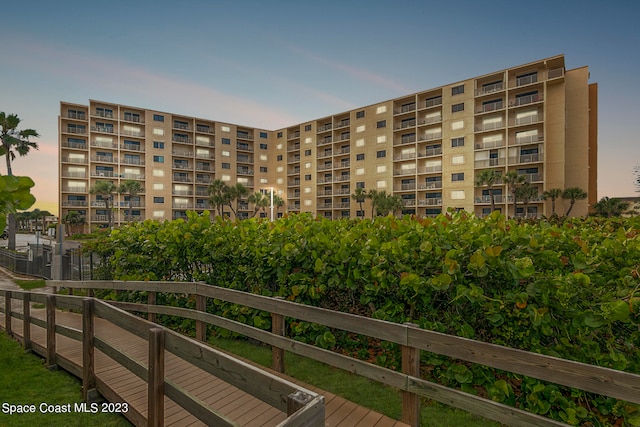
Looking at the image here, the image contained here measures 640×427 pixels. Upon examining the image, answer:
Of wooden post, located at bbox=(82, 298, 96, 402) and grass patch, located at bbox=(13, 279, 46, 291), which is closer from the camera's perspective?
wooden post, located at bbox=(82, 298, 96, 402)

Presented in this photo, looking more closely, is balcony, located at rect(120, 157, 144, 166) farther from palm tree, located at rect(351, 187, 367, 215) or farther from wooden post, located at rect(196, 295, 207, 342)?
wooden post, located at rect(196, 295, 207, 342)

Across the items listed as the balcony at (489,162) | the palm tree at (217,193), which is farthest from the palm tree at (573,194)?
the palm tree at (217,193)

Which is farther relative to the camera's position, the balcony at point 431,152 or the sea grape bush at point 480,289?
the balcony at point 431,152

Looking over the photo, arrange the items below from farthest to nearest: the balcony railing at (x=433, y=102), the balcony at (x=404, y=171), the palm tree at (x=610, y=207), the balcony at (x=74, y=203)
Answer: the balcony at (x=74, y=203) < the balcony at (x=404, y=171) < the balcony railing at (x=433, y=102) < the palm tree at (x=610, y=207)

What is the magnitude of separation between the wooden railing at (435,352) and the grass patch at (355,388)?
20.9 inches

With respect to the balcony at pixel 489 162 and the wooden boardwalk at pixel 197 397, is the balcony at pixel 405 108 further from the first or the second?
the wooden boardwalk at pixel 197 397

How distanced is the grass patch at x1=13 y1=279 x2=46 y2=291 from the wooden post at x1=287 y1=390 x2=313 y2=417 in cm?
1965

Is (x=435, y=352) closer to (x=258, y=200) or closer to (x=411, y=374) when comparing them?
(x=411, y=374)

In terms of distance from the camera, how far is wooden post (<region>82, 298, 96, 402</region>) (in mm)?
3683

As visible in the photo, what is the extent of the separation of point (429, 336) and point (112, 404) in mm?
3527

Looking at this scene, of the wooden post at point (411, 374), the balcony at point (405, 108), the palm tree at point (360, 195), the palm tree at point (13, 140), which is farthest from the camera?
the palm tree at point (360, 195)

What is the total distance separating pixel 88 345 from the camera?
3.72m

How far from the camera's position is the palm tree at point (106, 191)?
52125mm

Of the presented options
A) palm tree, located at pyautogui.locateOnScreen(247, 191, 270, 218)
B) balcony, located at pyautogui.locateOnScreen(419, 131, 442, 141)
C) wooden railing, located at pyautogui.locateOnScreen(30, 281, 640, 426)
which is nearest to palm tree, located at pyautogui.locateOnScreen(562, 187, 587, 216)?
balcony, located at pyautogui.locateOnScreen(419, 131, 442, 141)
